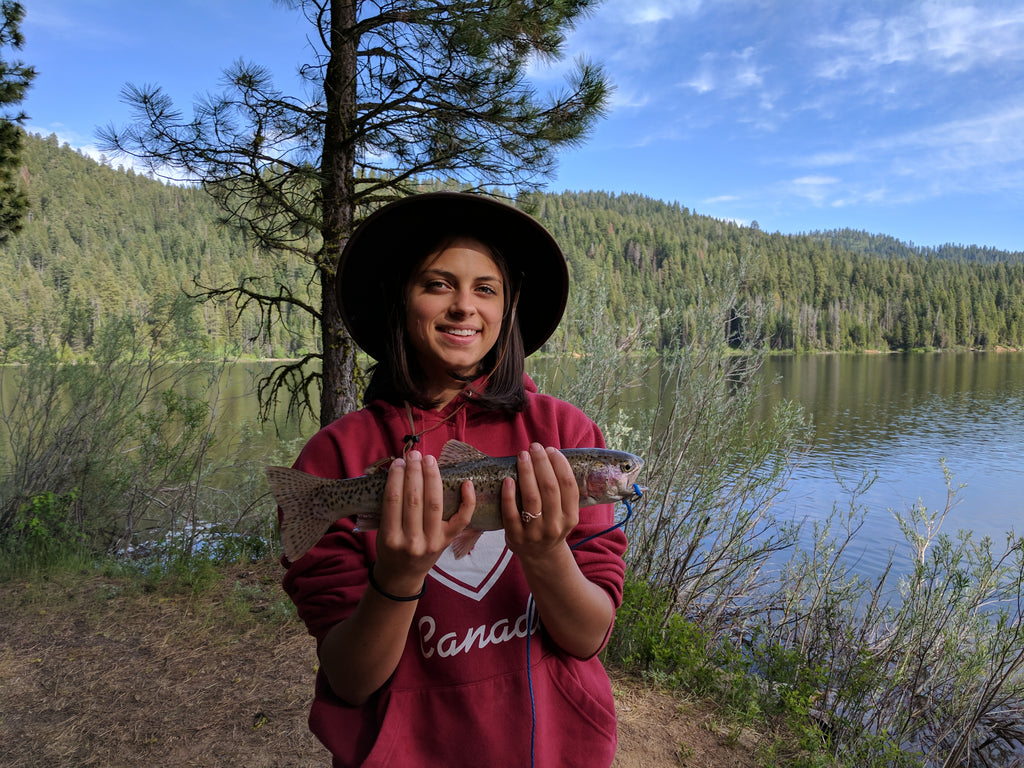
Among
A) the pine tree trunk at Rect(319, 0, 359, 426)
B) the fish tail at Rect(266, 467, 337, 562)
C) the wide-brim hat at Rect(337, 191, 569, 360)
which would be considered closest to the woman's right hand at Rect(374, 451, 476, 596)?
the fish tail at Rect(266, 467, 337, 562)

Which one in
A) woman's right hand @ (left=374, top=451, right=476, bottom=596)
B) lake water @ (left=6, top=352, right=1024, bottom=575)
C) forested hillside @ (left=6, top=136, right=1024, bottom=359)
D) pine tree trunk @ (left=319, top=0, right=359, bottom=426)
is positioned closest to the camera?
woman's right hand @ (left=374, top=451, right=476, bottom=596)

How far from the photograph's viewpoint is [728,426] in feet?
22.3

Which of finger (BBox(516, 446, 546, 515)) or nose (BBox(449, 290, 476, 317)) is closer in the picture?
finger (BBox(516, 446, 546, 515))

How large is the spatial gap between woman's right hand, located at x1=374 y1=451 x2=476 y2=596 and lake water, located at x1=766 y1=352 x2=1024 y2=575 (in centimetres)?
580

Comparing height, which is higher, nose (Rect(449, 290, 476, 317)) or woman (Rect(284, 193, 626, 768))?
nose (Rect(449, 290, 476, 317))

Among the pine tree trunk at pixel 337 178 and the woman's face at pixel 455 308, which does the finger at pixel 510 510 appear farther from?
the pine tree trunk at pixel 337 178

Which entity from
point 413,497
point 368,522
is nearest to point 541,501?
point 413,497

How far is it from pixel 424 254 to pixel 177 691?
5.31 metres

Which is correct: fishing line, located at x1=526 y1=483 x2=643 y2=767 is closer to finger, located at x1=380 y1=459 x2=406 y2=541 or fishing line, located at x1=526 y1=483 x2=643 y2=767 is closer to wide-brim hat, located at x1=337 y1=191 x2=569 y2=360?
finger, located at x1=380 y1=459 x2=406 y2=541

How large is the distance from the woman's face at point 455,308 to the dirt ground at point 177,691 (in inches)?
159

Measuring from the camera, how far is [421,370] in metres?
2.00

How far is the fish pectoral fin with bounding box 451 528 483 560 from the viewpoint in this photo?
1.69 metres

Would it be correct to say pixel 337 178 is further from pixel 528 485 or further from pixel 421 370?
pixel 528 485

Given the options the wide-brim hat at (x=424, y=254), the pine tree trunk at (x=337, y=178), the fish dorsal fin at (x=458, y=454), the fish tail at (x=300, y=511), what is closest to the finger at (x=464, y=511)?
the fish dorsal fin at (x=458, y=454)
